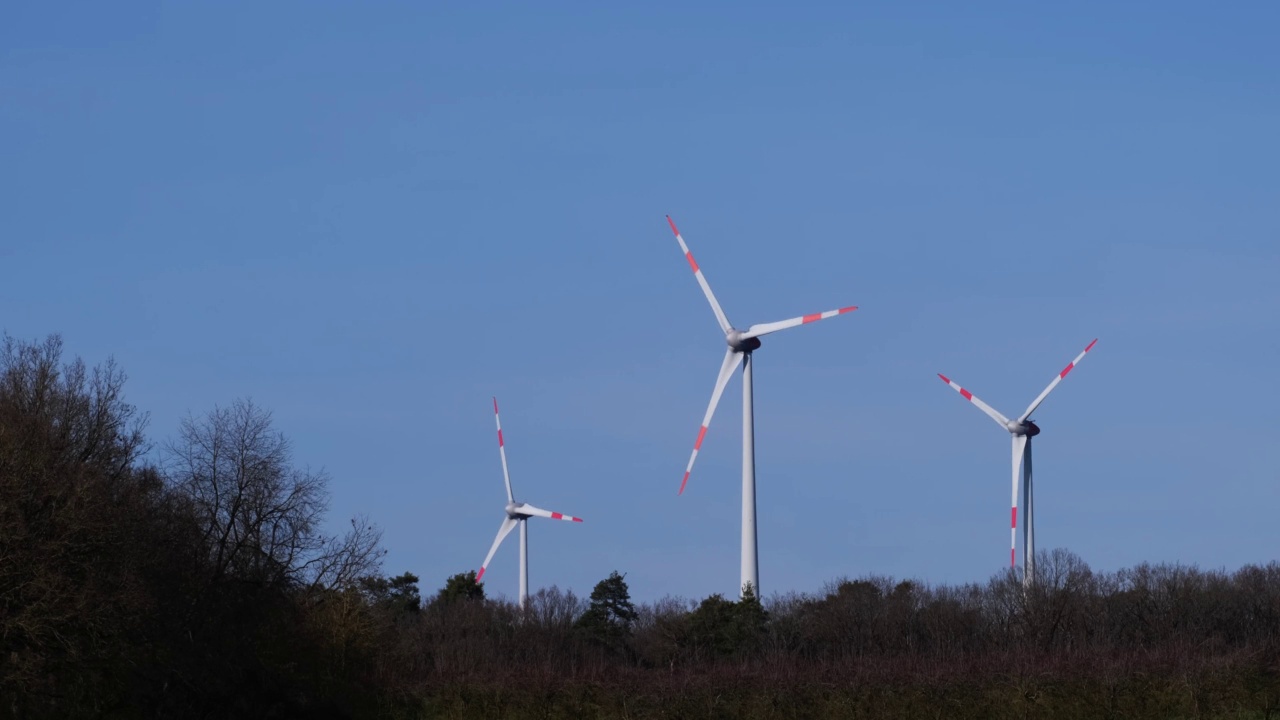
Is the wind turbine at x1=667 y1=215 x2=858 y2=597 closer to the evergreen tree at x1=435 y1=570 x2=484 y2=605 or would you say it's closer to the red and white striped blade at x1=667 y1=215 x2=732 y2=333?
the red and white striped blade at x1=667 y1=215 x2=732 y2=333

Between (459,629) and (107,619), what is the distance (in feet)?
145

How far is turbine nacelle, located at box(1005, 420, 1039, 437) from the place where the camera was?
82125 millimetres

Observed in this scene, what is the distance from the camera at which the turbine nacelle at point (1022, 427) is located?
82125 millimetres

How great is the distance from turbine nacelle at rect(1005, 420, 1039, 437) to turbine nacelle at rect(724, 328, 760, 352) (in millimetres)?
18038

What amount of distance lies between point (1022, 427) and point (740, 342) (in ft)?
63.7

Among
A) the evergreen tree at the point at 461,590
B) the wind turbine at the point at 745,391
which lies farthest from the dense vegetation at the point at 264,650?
the evergreen tree at the point at 461,590

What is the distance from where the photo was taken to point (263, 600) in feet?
168

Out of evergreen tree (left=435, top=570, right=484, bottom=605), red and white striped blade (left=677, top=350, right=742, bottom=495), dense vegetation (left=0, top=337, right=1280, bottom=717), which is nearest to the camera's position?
dense vegetation (left=0, top=337, right=1280, bottom=717)

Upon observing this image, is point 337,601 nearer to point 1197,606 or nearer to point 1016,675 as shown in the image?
point 1016,675

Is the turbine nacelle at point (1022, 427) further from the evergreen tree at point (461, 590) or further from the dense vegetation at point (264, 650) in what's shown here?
the evergreen tree at point (461, 590)

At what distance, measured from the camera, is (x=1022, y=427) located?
270 feet

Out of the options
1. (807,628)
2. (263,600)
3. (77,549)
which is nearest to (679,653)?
(807,628)

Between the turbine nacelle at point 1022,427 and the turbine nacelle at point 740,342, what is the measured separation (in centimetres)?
1804

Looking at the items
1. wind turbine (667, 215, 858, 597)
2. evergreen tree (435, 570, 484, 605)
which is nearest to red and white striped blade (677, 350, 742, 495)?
wind turbine (667, 215, 858, 597)
